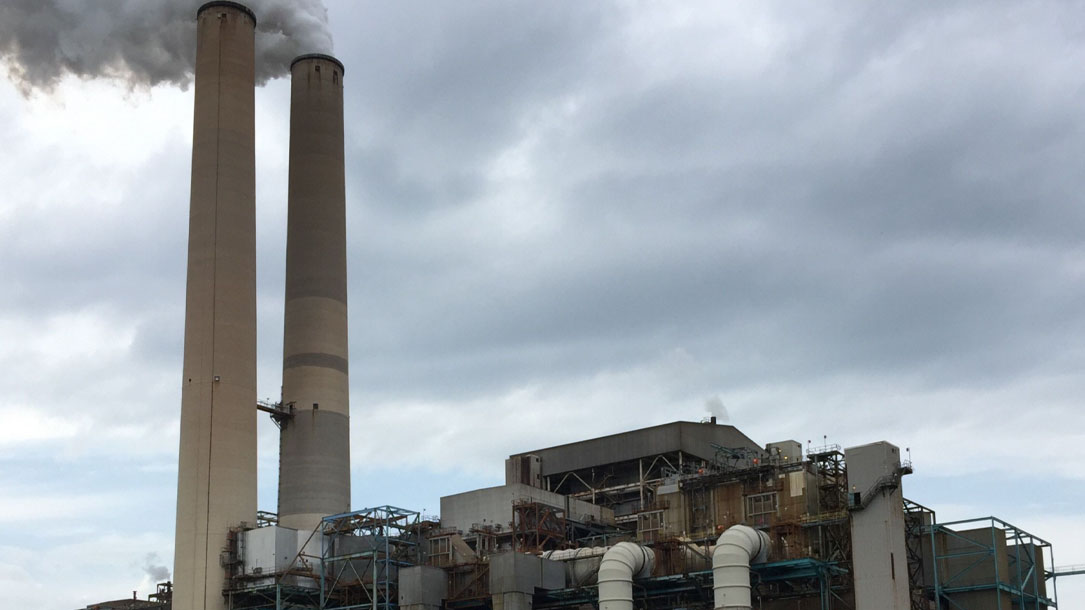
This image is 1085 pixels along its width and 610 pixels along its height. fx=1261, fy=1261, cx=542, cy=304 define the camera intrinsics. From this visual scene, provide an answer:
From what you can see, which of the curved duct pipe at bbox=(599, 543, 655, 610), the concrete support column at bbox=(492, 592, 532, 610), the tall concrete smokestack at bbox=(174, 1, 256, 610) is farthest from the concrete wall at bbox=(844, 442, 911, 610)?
the tall concrete smokestack at bbox=(174, 1, 256, 610)

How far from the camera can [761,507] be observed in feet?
258

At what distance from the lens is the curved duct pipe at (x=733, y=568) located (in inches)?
2657

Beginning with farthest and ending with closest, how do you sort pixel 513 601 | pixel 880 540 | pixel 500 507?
pixel 500 507, pixel 513 601, pixel 880 540

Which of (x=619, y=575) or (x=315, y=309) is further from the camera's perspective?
(x=315, y=309)

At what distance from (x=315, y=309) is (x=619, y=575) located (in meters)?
36.6

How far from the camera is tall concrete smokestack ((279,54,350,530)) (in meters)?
93.1

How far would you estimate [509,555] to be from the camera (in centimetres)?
7431

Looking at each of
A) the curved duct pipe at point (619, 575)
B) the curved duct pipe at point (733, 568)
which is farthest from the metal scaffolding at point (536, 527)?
the curved duct pipe at point (733, 568)

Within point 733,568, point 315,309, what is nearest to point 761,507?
point 733,568

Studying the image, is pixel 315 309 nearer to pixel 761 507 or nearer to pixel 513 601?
pixel 513 601

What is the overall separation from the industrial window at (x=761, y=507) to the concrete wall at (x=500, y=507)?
14555mm

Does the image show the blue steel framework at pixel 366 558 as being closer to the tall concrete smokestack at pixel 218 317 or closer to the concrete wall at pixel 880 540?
the tall concrete smokestack at pixel 218 317

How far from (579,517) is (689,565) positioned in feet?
54.2

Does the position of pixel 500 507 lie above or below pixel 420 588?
above
